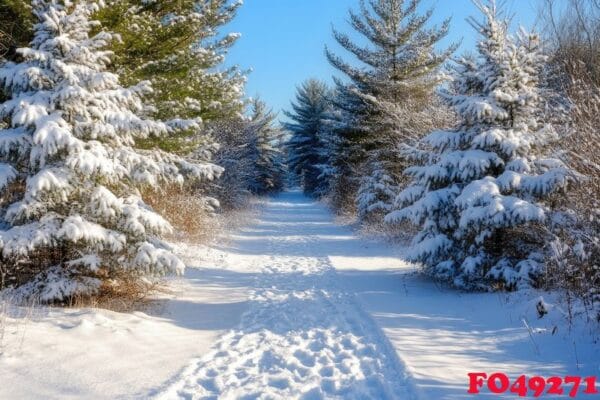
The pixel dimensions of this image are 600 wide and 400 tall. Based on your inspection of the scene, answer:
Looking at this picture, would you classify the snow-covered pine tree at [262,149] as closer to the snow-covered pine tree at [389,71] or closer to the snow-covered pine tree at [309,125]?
the snow-covered pine tree at [309,125]

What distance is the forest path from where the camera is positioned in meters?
4.30

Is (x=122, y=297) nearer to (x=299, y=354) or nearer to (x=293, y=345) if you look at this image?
(x=293, y=345)

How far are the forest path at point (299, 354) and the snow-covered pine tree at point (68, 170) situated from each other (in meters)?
1.68

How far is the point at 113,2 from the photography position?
8312 mm

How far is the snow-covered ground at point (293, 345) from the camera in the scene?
4.32 m

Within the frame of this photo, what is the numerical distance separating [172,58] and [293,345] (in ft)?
24.5

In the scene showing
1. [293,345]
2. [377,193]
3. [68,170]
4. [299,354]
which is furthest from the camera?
[377,193]

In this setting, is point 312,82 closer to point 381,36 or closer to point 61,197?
point 381,36

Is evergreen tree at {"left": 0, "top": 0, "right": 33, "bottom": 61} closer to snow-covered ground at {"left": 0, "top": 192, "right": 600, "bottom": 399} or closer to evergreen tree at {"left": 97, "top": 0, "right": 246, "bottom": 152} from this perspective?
evergreen tree at {"left": 97, "top": 0, "right": 246, "bottom": 152}

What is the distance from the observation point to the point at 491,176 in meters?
7.92

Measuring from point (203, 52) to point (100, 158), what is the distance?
5.38 m

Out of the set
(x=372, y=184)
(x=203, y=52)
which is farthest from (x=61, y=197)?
(x=372, y=184)

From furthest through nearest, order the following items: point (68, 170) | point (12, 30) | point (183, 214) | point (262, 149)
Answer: point (262, 149) < point (183, 214) < point (12, 30) < point (68, 170)

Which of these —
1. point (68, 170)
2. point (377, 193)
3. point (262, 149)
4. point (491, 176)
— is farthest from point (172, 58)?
point (262, 149)
